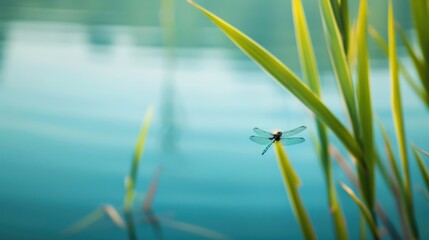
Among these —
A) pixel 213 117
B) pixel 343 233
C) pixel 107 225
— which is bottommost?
pixel 343 233

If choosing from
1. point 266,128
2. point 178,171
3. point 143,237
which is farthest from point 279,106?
point 143,237

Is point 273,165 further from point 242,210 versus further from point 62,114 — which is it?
point 62,114

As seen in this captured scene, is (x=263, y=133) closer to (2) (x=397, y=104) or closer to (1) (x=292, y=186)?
(1) (x=292, y=186)

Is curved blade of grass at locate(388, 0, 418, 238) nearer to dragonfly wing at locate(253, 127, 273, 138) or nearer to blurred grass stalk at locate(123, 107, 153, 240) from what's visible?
dragonfly wing at locate(253, 127, 273, 138)

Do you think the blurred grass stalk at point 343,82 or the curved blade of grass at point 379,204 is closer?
the blurred grass stalk at point 343,82

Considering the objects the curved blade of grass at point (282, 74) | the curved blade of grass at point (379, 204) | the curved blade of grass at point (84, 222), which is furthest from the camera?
the curved blade of grass at point (84, 222)

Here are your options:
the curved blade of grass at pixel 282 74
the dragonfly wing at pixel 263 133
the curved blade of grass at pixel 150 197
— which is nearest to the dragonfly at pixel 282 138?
the dragonfly wing at pixel 263 133

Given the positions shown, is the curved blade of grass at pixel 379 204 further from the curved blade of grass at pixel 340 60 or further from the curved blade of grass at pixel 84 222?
the curved blade of grass at pixel 84 222
